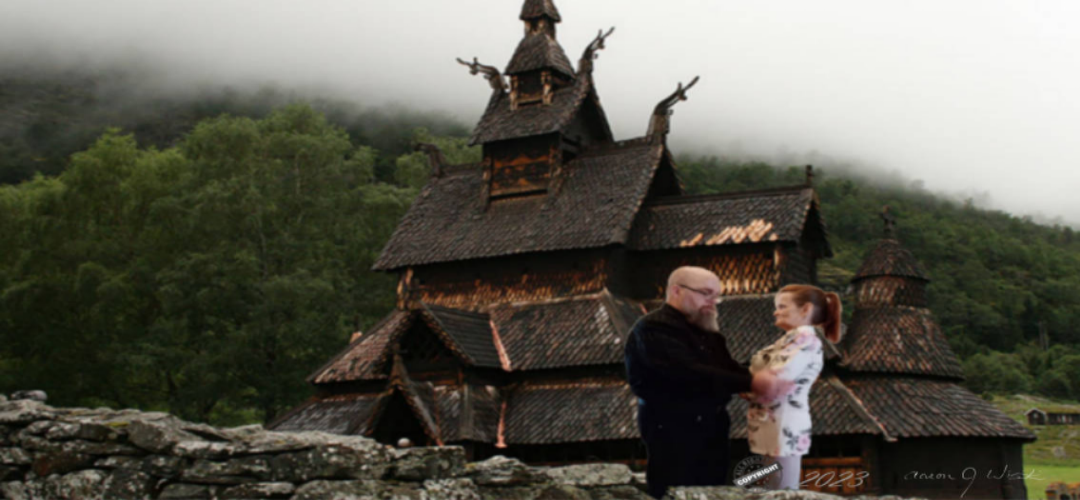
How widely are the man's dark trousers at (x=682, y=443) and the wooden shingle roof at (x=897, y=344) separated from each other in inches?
705

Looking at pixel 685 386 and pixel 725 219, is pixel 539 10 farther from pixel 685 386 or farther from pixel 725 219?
pixel 685 386

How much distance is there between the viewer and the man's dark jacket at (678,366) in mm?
6773

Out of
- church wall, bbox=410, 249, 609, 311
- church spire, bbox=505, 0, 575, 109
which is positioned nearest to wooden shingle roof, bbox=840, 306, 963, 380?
church wall, bbox=410, 249, 609, 311

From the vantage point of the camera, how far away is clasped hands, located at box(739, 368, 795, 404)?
6.75m

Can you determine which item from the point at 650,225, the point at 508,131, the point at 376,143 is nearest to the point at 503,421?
the point at 650,225

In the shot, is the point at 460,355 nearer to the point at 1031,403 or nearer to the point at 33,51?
the point at 1031,403

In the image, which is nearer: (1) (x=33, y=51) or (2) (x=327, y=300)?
(2) (x=327, y=300)

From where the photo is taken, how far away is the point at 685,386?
6.80 m

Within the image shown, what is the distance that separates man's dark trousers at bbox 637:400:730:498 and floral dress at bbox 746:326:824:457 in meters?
0.24

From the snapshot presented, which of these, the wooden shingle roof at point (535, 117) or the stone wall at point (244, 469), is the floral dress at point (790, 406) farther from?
the wooden shingle roof at point (535, 117)

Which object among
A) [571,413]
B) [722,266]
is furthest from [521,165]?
[571,413]

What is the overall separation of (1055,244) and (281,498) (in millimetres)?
153011

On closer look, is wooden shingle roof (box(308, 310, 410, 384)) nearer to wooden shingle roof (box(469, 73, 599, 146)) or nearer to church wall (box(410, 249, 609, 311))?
church wall (box(410, 249, 609, 311))

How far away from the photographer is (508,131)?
2891 centimetres
